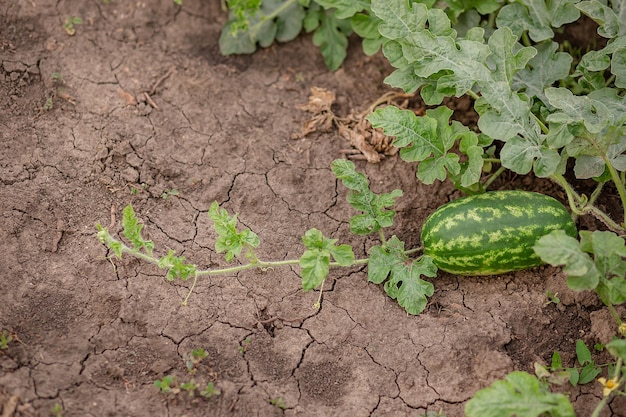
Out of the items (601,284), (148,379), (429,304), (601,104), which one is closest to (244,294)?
(148,379)

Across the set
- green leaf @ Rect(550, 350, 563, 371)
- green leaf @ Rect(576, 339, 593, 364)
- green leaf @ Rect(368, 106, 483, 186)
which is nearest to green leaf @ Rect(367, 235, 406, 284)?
green leaf @ Rect(368, 106, 483, 186)

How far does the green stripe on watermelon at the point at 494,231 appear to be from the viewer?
365cm

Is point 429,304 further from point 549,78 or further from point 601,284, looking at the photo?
point 549,78

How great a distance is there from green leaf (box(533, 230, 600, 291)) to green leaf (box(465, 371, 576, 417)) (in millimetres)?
570

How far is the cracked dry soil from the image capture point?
3.42 meters

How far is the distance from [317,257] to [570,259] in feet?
4.10

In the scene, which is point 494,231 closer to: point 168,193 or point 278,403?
point 278,403

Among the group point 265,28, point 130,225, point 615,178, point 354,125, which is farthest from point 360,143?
point 130,225

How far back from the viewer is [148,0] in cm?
488

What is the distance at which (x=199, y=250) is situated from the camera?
12.9 feet

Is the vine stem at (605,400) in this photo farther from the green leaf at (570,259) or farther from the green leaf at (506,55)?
the green leaf at (506,55)

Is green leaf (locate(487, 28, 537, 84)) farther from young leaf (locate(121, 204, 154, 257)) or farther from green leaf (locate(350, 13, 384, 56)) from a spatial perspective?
young leaf (locate(121, 204, 154, 257))

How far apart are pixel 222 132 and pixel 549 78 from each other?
2105mm

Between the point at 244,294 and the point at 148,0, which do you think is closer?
the point at 244,294
